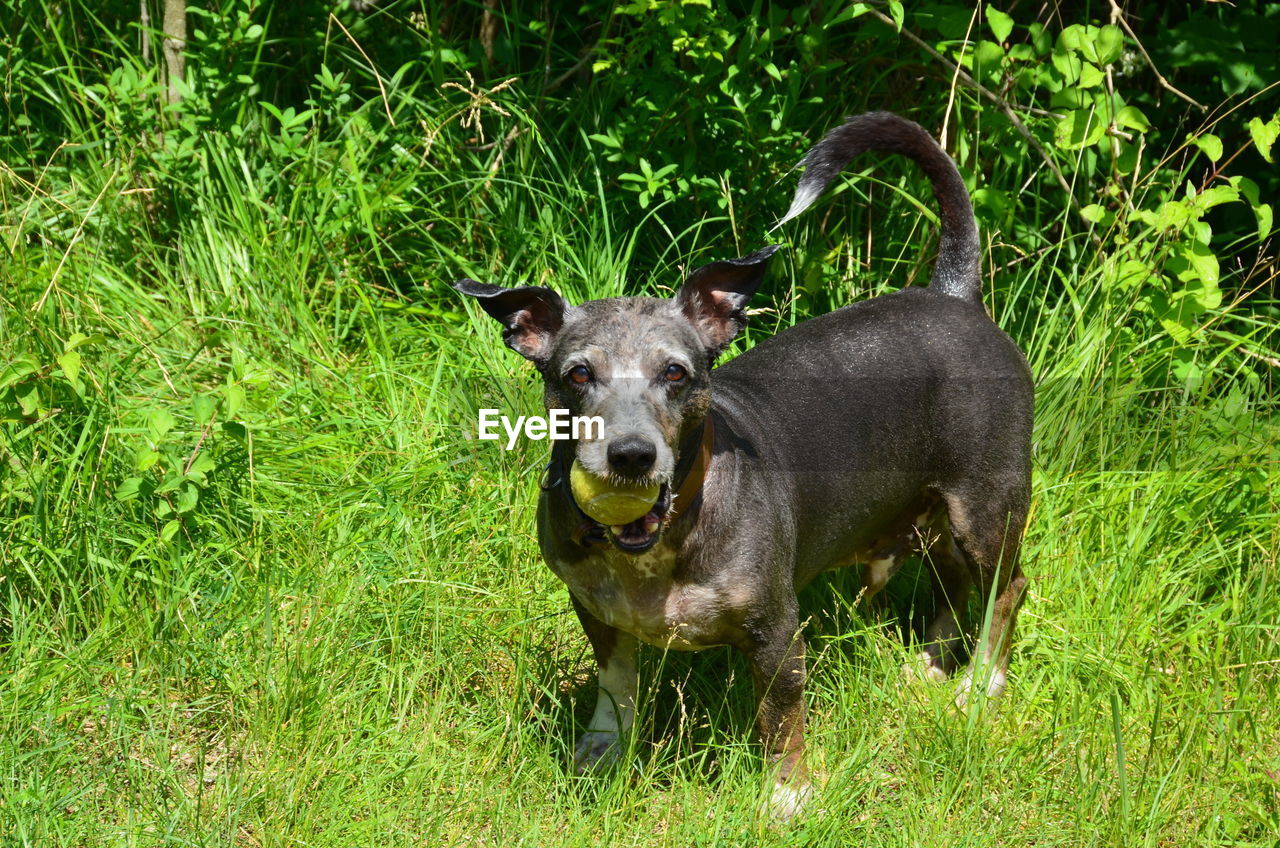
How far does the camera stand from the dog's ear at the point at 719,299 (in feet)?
11.2

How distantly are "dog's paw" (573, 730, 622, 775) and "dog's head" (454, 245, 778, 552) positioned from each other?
874mm

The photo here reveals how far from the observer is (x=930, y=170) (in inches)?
163

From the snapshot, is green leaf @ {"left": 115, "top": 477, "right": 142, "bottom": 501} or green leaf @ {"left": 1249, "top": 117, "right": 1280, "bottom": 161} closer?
green leaf @ {"left": 115, "top": 477, "right": 142, "bottom": 501}

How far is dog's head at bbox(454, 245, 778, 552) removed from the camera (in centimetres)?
303

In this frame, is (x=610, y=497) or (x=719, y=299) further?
(x=719, y=299)

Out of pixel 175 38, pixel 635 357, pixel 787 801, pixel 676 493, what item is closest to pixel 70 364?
pixel 635 357

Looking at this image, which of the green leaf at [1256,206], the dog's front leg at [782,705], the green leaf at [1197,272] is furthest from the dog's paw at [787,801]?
the green leaf at [1256,206]

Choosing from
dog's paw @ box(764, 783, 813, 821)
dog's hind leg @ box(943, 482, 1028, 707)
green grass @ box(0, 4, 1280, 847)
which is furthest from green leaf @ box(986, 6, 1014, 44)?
dog's paw @ box(764, 783, 813, 821)

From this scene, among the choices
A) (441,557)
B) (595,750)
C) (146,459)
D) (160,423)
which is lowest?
(595,750)

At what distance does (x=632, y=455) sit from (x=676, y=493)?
31 cm

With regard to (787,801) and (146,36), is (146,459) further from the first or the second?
(146,36)

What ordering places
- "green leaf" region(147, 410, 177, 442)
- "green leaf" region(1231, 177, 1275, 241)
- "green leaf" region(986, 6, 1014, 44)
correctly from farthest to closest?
"green leaf" region(986, 6, 1014, 44) < "green leaf" region(1231, 177, 1275, 241) < "green leaf" region(147, 410, 177, 442)

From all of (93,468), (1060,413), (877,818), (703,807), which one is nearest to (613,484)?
(703,807)

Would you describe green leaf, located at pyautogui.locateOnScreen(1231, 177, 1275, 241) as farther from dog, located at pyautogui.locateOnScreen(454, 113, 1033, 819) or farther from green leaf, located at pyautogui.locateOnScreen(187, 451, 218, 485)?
green leaf, located at pyautogui.locateOnScreen(187, 451, 218, 485)
